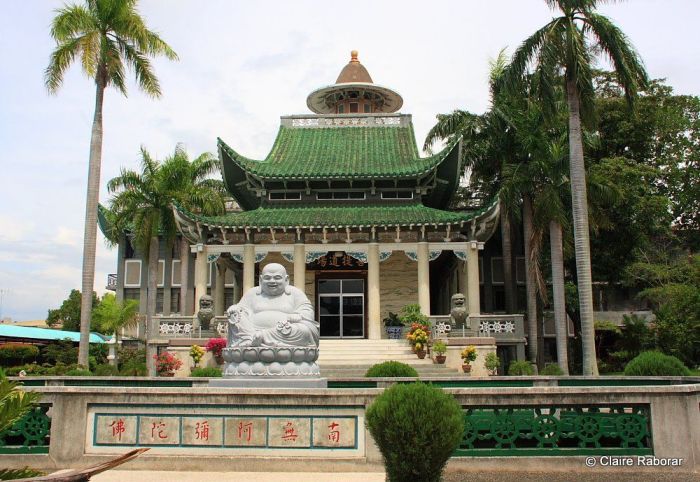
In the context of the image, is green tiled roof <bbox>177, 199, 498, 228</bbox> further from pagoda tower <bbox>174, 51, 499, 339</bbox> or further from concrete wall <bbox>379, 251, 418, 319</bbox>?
concrete wall <bbox>379, 251, 418, 319</bbox>

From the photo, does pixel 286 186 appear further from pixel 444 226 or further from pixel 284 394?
pixel 284 394

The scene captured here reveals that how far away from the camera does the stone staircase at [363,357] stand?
20.0 m

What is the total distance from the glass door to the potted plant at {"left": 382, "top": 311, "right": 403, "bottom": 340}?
5.98 ft

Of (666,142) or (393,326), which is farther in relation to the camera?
(666,142)

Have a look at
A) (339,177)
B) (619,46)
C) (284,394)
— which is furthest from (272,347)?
(339,177)

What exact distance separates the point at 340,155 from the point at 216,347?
1208 cm

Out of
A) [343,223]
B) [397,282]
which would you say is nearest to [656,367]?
[343,223]

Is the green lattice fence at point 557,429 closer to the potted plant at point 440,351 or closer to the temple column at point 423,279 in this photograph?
the potted plant at point 440,351

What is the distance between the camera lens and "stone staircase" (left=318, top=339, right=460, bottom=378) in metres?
20.0

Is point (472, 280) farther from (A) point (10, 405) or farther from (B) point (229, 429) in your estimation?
(A) point (10, 405)

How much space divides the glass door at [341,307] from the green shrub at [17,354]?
50.1ft

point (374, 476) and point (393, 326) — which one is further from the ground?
point (393, 326)

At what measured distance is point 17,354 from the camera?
30844 millimetres

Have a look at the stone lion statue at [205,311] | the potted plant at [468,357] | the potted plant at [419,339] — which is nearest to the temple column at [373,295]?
the potted plant at [419,339]
